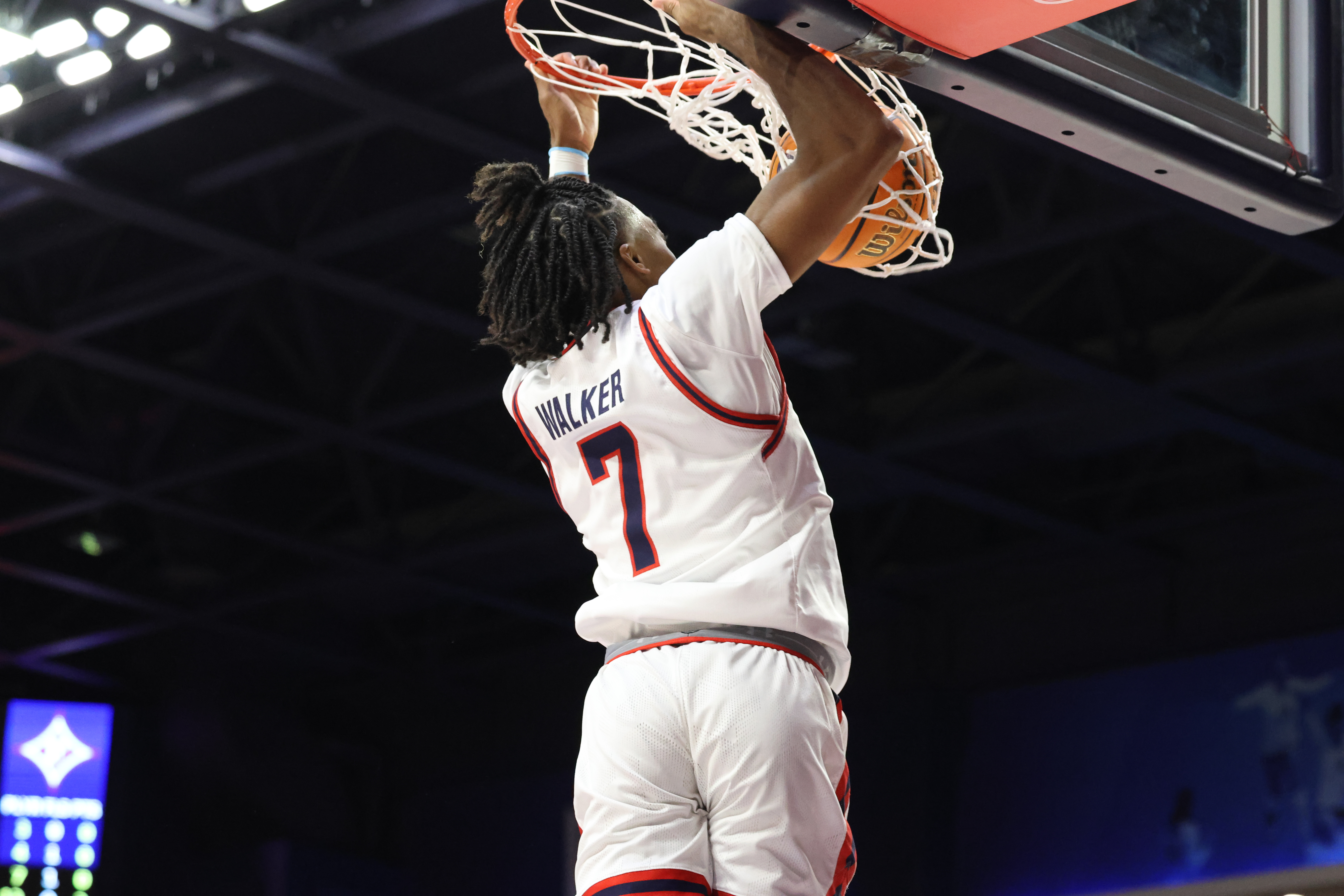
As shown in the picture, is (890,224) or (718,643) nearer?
(718,643)

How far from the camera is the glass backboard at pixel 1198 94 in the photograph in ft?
10.7

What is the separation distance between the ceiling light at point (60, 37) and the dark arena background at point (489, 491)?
0.09 metres

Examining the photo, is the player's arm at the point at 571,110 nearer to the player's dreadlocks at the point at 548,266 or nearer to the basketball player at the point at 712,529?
the player's dreadlocks at the point at 548,266

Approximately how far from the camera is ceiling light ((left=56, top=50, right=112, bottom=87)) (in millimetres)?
8938

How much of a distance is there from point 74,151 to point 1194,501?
760cm

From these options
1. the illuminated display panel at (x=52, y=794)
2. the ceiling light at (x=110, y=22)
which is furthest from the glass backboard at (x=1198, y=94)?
the illuminated display panel at (x=52, y=794)

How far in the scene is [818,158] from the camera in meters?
2.78

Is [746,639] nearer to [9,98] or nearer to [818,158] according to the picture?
[818,158]

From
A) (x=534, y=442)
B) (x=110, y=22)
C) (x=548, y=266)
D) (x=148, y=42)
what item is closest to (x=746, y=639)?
(x=534, y=442)

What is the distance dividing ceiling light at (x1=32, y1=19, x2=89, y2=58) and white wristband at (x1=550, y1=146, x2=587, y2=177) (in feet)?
19.9

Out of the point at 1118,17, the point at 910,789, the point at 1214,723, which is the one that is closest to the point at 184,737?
the point at 910,789

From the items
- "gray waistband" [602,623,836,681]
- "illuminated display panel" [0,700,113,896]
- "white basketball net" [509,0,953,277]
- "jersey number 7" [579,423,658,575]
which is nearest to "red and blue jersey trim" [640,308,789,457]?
"jersey number 7" [579,423,658,575]

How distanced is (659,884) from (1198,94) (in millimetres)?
1947

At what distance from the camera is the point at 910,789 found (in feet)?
42.6
